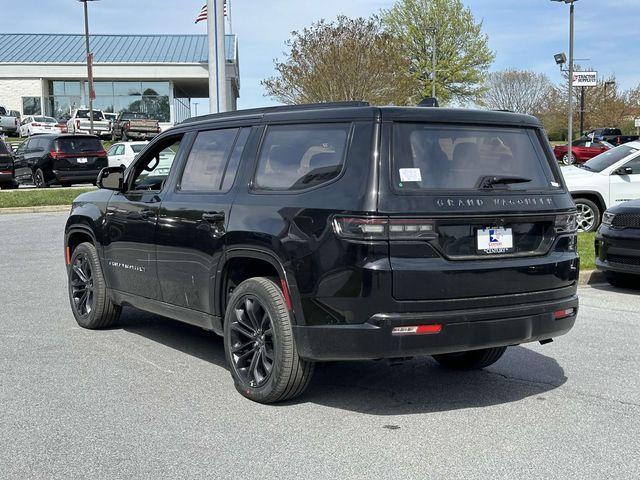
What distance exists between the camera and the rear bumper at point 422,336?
455cm

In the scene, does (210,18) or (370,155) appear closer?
(370,155)

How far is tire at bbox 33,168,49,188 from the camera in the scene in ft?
81.5

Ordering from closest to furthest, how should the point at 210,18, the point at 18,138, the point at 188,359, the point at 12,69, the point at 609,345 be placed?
the point at 188,359
the point at 609,345
the point at 210,18
the point at 18,138
the point at 12,69

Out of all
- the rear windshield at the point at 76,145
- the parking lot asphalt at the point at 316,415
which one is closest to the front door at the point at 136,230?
the parking lot asphalt at the point at 316,415

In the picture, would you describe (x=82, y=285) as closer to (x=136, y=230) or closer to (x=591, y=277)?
(x=136, y=230)

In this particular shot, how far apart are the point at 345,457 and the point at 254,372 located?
1.21 m

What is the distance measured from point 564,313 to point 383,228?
1.51 metres

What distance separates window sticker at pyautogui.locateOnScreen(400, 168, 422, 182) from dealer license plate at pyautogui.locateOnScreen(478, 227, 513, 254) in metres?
0.50

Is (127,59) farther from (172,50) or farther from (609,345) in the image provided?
(609,345)

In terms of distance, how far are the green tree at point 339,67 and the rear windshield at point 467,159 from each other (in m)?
36.3

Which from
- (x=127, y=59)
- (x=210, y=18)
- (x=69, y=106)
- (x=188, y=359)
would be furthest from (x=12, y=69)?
(x=188, y=359)

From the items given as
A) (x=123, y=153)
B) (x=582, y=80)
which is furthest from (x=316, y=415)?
(x=582, y=80)

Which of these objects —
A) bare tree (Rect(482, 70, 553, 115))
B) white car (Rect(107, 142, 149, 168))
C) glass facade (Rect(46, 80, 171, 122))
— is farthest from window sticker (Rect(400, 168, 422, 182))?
bare tree (Rect(482, 70, 553, 115))

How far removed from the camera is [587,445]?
4.41m
